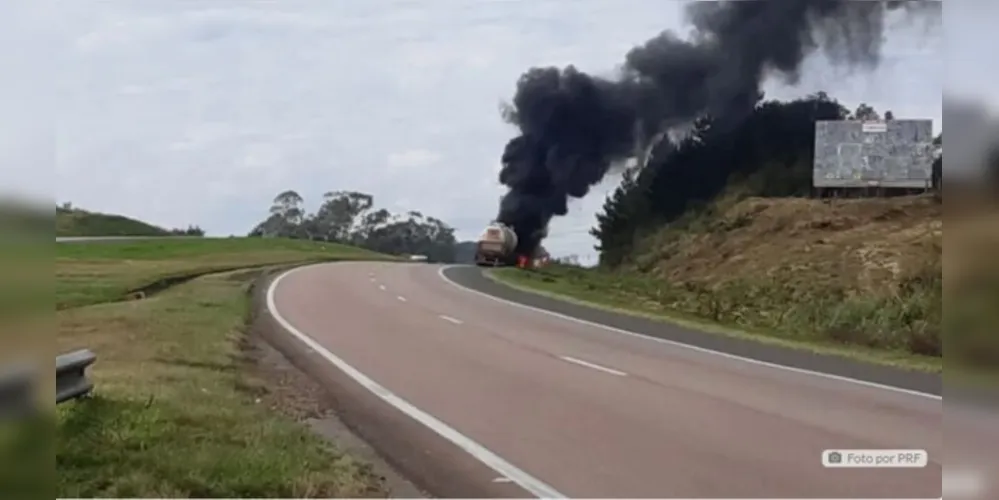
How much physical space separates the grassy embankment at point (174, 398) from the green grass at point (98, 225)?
0.06 meters

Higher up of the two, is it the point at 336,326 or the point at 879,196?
the point at 879,196

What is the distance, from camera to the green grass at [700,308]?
5.29m

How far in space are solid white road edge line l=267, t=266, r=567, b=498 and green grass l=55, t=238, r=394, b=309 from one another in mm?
282

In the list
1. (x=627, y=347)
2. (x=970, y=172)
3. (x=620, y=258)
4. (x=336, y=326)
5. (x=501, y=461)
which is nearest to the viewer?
(x=970, y=172)

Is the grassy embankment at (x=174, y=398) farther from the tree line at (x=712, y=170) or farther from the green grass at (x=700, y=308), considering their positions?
the tree line at (x=712, y=170)

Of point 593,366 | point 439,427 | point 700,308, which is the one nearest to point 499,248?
point 593,366

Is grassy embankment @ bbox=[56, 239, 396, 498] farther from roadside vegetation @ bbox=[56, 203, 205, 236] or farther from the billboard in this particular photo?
the billboard

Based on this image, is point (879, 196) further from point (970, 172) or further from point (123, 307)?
point (123, 307)

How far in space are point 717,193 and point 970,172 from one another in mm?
1284

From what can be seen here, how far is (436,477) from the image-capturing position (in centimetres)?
451

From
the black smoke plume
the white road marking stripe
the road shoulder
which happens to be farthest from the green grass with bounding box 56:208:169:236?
the black smoke plume

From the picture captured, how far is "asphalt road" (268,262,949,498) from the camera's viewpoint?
408cm

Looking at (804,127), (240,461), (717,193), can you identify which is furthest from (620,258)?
(240,461)

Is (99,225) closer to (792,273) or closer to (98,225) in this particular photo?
(98,225)
